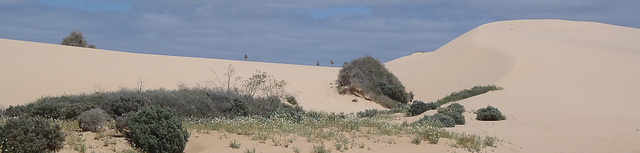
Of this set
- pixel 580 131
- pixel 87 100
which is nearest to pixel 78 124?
pixel 87 100

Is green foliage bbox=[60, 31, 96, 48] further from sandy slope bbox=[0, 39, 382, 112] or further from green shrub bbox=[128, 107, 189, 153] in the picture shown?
green shrub bbox=[128, 107, 189, 153]

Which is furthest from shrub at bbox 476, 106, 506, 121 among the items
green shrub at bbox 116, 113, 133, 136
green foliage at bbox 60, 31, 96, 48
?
green foliage at bbox 60, 31, 96, 48

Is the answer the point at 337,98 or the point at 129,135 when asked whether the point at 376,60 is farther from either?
the point at 129,135

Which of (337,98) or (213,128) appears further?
(337,98)

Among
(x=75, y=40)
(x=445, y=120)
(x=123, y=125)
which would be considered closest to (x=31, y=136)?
(x=123, y=125)

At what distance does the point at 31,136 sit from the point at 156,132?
6.44 feet

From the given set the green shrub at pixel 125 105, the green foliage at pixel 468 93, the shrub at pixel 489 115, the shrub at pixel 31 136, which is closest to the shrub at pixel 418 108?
the shrub at pixel 489 115

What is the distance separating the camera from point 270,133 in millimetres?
→ 13008

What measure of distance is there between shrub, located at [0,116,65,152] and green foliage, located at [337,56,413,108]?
23719 millimetres

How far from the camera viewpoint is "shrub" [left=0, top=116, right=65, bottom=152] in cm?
928

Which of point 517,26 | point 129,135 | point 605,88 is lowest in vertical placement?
point 129,135

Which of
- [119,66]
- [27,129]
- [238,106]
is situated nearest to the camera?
[27,129]

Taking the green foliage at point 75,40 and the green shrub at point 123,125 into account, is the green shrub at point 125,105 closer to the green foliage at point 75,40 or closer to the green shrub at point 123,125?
the green shrub at point 123,125

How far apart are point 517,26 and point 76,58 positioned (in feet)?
109
